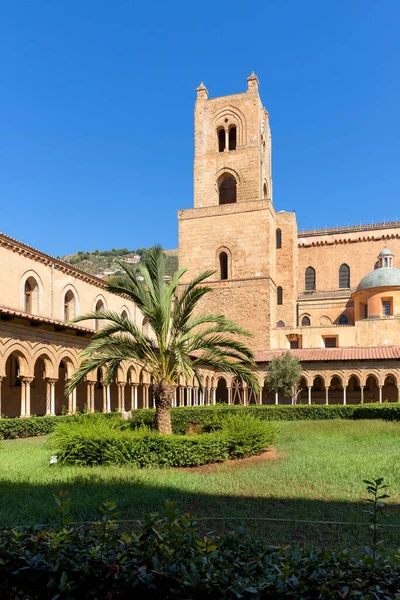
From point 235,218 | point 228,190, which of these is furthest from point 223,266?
point 228,190

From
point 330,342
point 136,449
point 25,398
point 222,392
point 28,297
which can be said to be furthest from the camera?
point 222,392

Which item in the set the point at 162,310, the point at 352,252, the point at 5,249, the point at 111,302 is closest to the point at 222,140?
the point at 352,252

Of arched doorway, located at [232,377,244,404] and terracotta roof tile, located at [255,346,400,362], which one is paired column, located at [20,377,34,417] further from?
arched doorway, located at [232,377,244,404]

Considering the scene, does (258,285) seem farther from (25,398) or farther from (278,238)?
(25,398)

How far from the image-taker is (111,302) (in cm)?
3011

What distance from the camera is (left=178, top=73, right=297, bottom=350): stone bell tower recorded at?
3534 cm

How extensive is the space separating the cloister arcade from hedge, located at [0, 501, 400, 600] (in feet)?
30.7

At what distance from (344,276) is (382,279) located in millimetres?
7654

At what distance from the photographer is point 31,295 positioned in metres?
23.3

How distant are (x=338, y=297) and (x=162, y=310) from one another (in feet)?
92.6

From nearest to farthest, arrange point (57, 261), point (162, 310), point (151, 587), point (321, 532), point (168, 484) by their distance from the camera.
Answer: point (151, 587)
point (321, 532)
point (168, 484)
point (162, 310)
point (57, 261)

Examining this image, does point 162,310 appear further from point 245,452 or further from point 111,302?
point 111,302

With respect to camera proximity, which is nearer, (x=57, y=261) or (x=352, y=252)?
(x=57, y=261)

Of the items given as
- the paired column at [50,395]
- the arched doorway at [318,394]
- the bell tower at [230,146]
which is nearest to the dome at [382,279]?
the arched doorway at [318,394]
